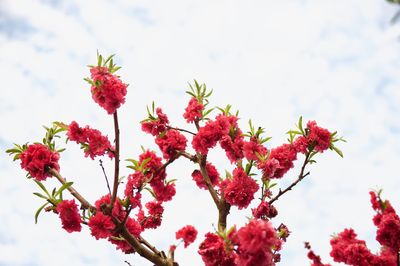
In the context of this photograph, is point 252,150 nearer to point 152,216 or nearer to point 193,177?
point 193,177

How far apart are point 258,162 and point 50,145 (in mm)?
2775

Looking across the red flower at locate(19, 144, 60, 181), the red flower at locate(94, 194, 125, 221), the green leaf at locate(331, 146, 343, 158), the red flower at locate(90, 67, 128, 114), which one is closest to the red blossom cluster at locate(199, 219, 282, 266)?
the red flower at locate(94, 194, 125, 221)

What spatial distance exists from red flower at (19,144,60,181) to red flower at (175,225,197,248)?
6.59ft

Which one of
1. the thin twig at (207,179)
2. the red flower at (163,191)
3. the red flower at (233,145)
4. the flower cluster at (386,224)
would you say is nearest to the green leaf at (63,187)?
the red flower at (163,191)

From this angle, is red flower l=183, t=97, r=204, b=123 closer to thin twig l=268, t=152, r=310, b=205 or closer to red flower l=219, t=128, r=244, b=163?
red flower l=219, t=128, r=244, b=163

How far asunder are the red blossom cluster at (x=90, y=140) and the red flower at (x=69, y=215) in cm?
74

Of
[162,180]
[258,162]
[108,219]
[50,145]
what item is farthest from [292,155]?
[50,145]

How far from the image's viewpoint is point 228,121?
5434mm

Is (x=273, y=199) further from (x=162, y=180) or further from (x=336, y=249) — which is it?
(x=162, y=180)

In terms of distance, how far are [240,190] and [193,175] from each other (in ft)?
3.52

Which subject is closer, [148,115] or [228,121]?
[228,121]

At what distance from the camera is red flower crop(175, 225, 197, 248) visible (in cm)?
369

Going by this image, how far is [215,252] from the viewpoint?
358 centimetres

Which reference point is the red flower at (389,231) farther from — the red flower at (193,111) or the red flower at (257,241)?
the red flower at (193,111)
